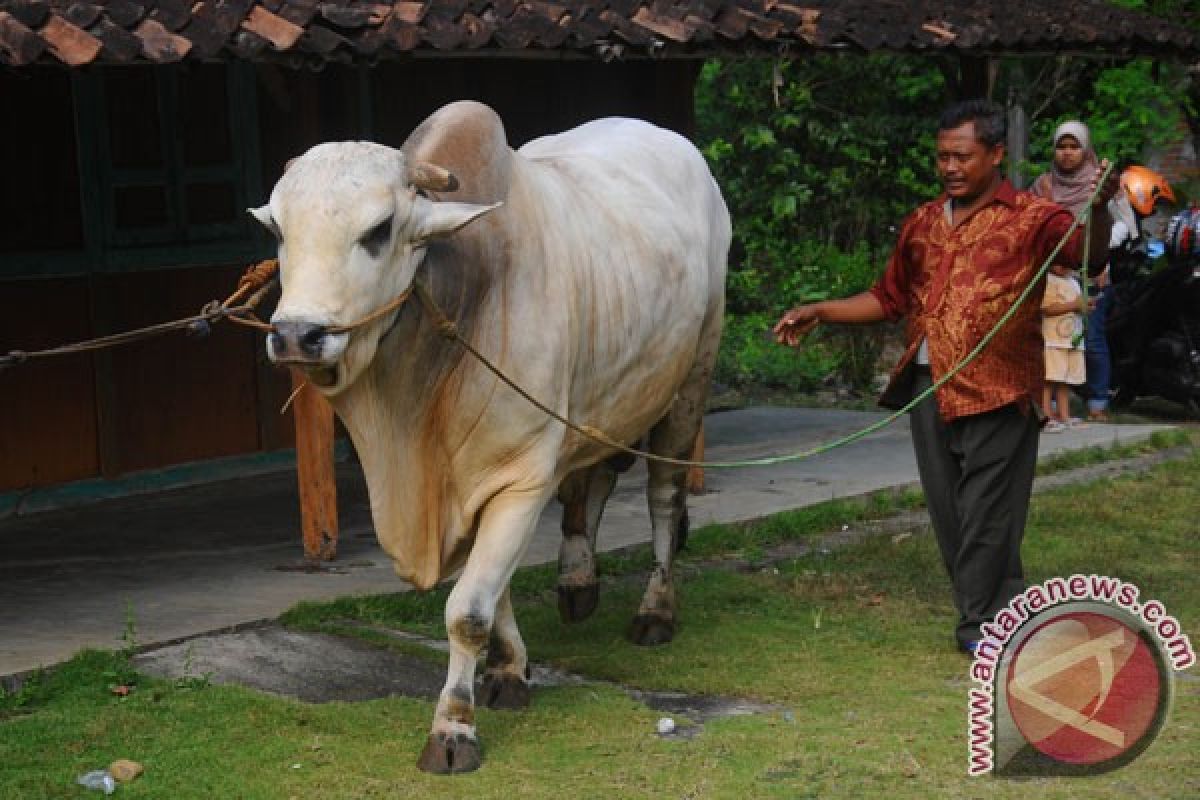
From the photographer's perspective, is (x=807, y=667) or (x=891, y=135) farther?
(x=891, y=135)

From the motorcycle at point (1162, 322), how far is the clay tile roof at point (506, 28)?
2400 mm

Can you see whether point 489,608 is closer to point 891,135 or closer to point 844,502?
point 844,502

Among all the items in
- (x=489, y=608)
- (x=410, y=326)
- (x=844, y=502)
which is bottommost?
(x=844, y=502)

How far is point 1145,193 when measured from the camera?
1262 centimetres

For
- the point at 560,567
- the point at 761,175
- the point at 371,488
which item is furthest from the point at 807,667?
the point at 761,175

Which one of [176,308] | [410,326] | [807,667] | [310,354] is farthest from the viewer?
[176,308]

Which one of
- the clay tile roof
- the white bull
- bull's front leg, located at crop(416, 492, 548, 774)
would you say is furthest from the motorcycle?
bull's front leg, located at crop(416, 492, 548, 774)

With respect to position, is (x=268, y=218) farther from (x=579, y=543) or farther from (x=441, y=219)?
(x=579, y=543)

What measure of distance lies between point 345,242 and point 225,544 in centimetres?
388

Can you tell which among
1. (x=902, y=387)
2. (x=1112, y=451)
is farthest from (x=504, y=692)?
(x=1112, y=451)

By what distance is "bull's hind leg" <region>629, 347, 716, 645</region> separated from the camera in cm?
732

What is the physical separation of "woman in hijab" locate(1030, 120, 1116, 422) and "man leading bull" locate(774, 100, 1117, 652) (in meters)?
1.04

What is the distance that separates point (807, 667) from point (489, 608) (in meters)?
1.51

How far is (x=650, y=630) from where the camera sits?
7199 millimetres
